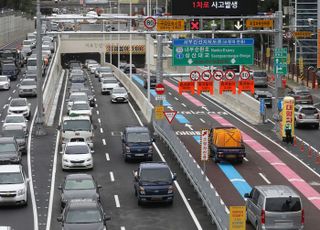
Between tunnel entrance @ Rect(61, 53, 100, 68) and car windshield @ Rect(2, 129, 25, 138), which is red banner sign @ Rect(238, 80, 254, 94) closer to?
car windshield @ Rect(2, 129, 25, 138)

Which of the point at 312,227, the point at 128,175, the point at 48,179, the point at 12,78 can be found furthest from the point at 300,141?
the point at 12,78

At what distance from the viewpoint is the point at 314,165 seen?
1722 inches

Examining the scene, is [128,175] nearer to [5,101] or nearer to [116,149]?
[116,149]

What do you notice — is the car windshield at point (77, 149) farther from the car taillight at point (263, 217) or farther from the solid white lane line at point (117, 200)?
the car taillight at point (263, 217)

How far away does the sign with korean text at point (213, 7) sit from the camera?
49469 millimetres

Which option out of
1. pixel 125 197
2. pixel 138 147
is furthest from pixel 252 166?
pixel 125 197

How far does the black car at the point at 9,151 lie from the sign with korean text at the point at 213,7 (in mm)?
12906

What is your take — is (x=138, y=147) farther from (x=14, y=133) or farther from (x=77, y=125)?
(x=14, y=133)

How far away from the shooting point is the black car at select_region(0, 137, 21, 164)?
4084 cm

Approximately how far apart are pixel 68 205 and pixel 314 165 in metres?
18.1

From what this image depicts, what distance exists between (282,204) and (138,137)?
56.3ft

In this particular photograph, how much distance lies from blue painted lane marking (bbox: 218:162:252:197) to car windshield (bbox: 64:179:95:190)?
6765mm

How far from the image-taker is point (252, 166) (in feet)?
141

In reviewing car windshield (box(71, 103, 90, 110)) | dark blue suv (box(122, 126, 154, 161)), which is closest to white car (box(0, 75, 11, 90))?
car windshield (box(71, 103, 90, 110))
